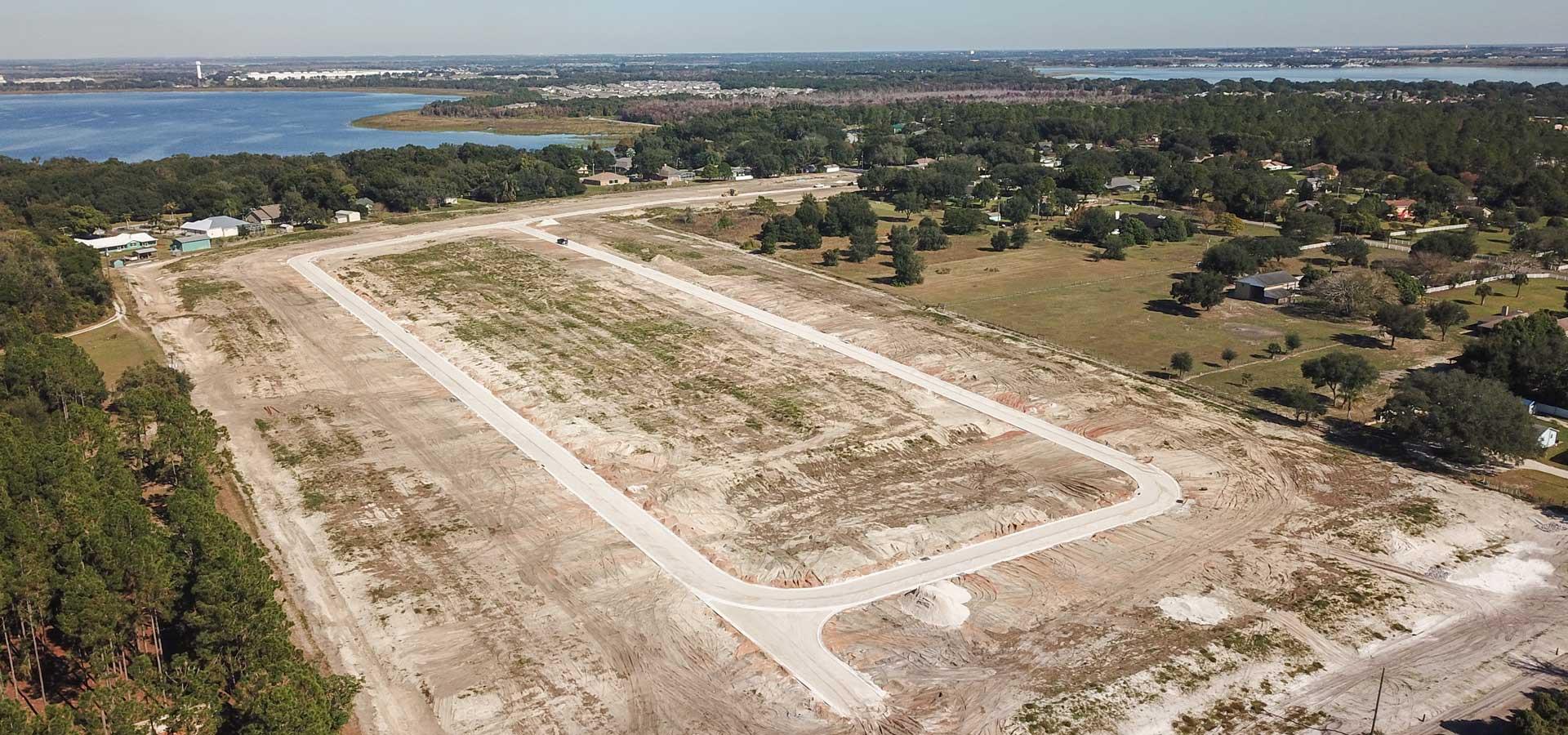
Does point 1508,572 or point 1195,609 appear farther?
point 1508,572

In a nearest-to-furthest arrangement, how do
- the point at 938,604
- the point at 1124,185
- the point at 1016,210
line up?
the point at 938,604
the point at 1016,210
the point at 1124,185

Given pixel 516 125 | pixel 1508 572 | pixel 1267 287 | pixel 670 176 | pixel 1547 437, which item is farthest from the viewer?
pixel 516 125

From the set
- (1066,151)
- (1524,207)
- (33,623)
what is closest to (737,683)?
(33,623)

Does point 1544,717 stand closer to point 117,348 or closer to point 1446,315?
point 1446,315

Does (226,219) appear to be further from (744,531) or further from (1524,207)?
(1524,207)

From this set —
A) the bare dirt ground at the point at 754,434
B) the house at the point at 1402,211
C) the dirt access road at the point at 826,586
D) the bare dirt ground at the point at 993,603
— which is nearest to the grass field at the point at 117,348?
the bare dirt ground at the point at 993,603

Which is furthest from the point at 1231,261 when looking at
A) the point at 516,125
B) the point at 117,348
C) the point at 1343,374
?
the point at 516,125

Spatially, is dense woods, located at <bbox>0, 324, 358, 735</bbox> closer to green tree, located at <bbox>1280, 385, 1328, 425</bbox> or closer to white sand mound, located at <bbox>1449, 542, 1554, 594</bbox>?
white sand mound, located at <bbox>1449, 542, 1554, 594</bbox>

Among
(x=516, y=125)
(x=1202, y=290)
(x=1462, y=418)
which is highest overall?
(x=516, y=125)
